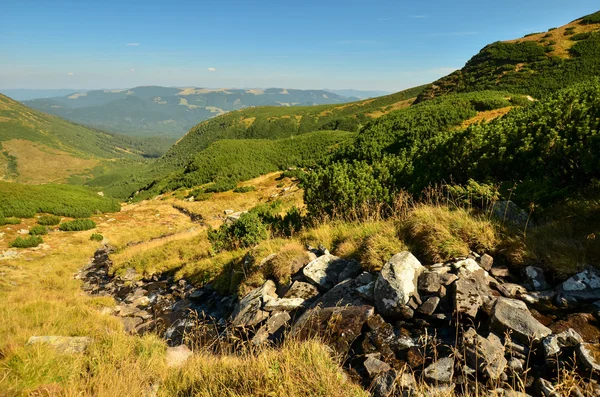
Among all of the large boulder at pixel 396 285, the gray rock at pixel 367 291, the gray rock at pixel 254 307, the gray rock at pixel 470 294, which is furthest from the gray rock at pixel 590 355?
the gray rock at pixel 254 307

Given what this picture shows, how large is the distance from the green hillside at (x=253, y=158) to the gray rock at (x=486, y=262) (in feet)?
165

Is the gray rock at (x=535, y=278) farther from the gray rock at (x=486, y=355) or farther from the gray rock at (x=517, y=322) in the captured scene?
the gray rock at (x=486, y=355)

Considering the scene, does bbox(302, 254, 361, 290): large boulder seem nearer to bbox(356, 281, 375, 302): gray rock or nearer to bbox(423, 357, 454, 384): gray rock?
bbox(356, 281, 375, 302): gray rock

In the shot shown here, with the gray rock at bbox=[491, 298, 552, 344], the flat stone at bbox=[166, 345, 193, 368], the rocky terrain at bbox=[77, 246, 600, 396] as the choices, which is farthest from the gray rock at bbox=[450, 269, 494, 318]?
the flat stone at bbox=[166, 345, 193, 368]

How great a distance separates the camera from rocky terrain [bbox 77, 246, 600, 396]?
318 centimetres

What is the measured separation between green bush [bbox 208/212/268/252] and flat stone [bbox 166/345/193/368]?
20.0 ft

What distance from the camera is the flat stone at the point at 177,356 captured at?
491cm

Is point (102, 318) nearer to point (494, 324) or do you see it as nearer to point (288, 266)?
point (288, 266)

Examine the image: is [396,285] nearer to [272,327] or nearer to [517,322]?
[517,322]

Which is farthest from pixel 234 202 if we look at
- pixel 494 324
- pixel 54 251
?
pixel 494 324

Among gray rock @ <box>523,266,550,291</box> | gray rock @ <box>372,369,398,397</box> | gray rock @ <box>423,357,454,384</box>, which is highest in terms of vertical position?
gray rock @ <box>523,266,550,291</box>

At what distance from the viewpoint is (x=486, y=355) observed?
10.7 ft

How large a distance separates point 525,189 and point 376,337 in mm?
5559

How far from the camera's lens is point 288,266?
778cm
